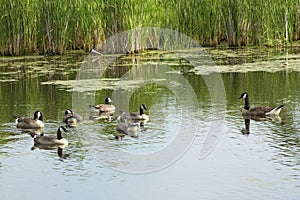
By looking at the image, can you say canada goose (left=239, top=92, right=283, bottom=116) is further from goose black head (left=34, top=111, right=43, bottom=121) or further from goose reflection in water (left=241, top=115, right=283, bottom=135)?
goose black head (left=34, top=111, right=43, bottom=121)

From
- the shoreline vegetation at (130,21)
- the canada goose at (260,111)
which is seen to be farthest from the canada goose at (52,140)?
the shoreline vegetation at (130,21)

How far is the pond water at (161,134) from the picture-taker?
26.6ft

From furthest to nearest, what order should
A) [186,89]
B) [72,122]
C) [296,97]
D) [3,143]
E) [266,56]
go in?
[266,56]
[186,89]
[296,97]
[72,122]
[3,143]

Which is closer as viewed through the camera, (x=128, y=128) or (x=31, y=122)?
(x=128, y=128)

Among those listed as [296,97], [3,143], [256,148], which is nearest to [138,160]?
[256,148]

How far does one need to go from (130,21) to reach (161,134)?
979 centimetres

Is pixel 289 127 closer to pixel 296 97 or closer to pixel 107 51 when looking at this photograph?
pixel 296 97

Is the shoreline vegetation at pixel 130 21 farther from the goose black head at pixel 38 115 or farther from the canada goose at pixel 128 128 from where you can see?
the canada goose at pixel 128 128

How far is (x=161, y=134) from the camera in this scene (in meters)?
10.8

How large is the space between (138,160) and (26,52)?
41.6 ft

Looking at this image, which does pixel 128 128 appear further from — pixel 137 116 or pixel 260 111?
pixel 260 111

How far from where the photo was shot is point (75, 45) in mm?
22016

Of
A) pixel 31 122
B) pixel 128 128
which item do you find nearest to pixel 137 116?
pixel 128 128

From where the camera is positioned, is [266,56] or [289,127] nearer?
[289,127]
